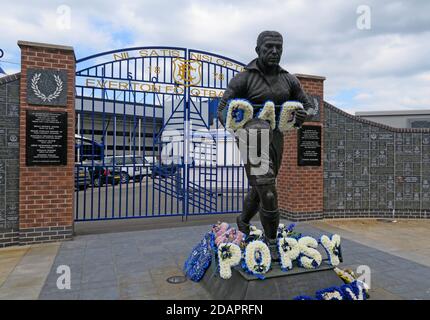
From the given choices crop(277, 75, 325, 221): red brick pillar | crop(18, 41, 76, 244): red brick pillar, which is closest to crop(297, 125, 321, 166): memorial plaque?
crop(277, 75, 325, 221): red brick pillar

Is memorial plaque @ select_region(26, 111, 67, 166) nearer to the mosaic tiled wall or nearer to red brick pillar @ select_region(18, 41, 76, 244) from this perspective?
red brick pillar @ select_region(18, 41, 76, 244)

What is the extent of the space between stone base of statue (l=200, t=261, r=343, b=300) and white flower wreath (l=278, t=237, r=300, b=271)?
58 millimetres

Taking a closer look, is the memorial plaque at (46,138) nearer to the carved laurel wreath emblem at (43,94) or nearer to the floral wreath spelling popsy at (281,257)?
the carved laurel wreath emblem at (43,94)

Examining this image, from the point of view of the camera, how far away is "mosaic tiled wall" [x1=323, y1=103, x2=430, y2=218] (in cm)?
705

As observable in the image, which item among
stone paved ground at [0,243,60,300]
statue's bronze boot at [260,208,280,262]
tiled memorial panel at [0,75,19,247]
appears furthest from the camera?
tiled memorial panel at [0,75,19,247]

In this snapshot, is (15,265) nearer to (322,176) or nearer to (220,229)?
(220,229)

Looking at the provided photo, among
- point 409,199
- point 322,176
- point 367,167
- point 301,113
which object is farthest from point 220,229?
point 409,199

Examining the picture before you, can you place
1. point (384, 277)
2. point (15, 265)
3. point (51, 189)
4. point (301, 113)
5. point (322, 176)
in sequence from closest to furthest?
1. point (301, 113)
2. point (384, 277)
3. point (15, 265)
4. point (51, 189)
5. point (322, 176)

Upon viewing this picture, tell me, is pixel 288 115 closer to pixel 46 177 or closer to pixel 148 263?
pixel 148 263

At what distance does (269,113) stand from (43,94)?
3616 millimetres

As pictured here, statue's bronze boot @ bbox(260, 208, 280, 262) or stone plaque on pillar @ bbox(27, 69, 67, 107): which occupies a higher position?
stone plaque on pillar @ bbox(27, 69, 67, 107)

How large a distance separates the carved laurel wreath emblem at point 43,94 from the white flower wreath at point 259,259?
3829 mm

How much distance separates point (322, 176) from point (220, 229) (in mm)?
3873
